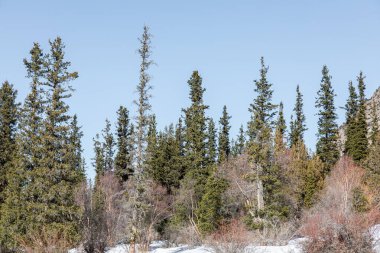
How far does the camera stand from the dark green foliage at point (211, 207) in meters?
41.8

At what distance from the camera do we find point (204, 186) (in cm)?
5103

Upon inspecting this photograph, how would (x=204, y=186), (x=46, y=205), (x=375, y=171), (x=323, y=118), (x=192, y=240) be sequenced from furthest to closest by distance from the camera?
(x=323, y=118), (x=204, y=186), (x=375, y=171), (x=192, y=240), (x=46, y=205)

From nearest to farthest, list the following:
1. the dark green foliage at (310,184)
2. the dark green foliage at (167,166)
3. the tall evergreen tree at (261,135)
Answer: the tall evergreen tree at (261,135), the dark green foliage at (310,184), the dark green foliage at (167,166)

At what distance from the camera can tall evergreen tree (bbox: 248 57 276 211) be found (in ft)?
126

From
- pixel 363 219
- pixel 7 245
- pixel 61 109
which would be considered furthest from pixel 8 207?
pixel 363 219

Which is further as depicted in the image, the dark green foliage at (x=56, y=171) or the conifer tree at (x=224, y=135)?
the conifer tree at (x=224, y=135)

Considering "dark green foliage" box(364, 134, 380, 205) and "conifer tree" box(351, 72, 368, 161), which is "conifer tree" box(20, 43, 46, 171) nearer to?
"dark green foliage" box(364, 134, 380, 205)

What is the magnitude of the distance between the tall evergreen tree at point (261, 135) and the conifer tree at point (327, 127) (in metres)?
24.3

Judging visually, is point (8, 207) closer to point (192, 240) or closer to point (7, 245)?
point (7, 245)

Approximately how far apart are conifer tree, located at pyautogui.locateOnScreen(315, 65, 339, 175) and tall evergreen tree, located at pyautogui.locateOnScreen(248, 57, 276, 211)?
24345 millimetres

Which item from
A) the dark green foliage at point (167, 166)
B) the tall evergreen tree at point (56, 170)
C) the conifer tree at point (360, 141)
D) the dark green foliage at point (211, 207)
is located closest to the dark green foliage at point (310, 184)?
the dark green foliage at point (211, 207)

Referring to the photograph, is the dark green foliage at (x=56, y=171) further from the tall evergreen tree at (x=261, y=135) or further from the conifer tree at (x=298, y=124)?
the conifer tree at (x=298, y=124)

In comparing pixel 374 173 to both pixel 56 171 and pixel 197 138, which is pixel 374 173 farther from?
pixel 56 171

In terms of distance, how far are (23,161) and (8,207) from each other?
13.0ft
